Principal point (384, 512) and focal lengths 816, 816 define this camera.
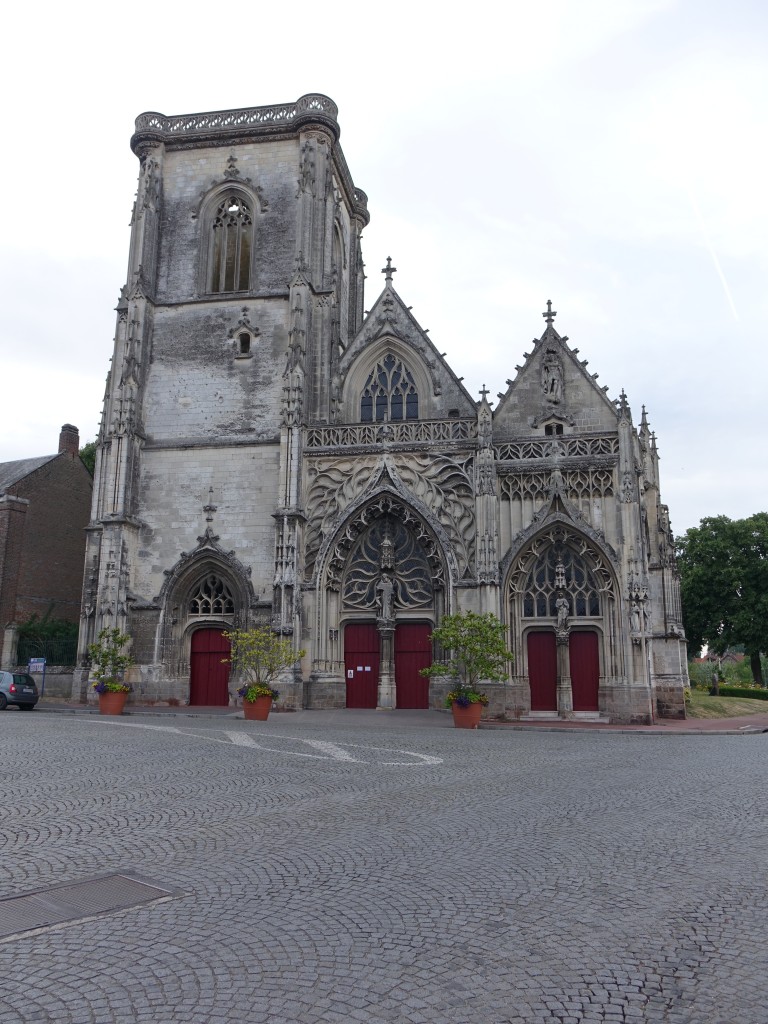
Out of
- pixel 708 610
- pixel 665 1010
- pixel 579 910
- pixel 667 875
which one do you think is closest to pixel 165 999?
pixel 665 1010

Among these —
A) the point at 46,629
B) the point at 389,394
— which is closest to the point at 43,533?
the point at 46,629

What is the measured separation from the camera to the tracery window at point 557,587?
80.6 feet

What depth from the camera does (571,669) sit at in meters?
24.5

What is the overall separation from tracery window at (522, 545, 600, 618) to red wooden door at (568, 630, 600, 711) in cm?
78

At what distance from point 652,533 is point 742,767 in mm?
17437

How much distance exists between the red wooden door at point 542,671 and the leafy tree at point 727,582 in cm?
2453

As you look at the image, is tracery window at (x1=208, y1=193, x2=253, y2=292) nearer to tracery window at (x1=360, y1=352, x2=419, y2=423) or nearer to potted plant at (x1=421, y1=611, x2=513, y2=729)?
tracery window at (x1=360, y1=352, x2=419, y2=423)

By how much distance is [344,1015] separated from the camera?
364 cm

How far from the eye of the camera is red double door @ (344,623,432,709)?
25.7 meters

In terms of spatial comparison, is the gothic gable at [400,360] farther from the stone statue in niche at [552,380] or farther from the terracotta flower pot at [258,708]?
the terracotta flower pot at [258,708]

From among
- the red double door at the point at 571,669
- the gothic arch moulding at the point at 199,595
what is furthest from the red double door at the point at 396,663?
the gothic arch moulding at the point at 199,595

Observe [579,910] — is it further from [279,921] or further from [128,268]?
[128,268]

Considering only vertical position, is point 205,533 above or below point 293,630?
above

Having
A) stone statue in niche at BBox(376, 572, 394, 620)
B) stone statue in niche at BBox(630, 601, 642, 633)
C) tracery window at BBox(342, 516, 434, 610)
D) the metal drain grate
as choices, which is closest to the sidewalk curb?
stone statue in niche at BBox(630, 601, 642, 633)
